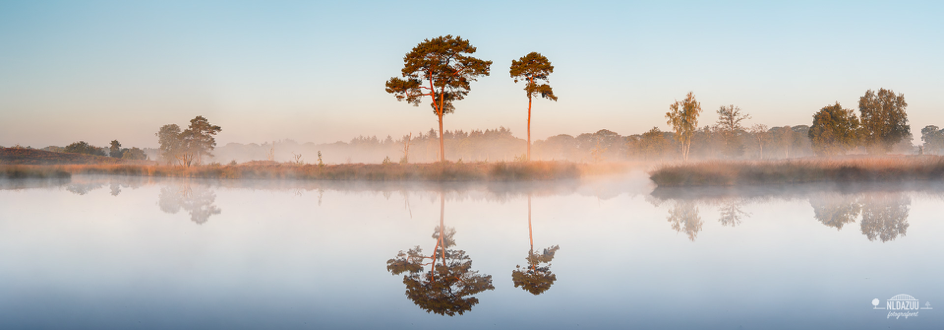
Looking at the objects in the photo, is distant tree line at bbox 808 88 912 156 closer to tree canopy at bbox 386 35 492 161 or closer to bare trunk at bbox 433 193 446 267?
tree canopy at bbox 386 35 492 161

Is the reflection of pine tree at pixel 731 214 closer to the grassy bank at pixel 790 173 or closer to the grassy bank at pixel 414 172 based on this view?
the grassy bank at pixel 790 173

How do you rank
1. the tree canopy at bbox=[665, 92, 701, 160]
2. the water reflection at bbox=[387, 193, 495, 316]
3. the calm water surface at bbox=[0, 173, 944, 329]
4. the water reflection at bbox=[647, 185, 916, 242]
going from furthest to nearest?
1. the tree canopy at bbox=[665, 92, 701, 160]
2. the water reflection at bbox=[647, 185, 916, 242]
3. the water reflection at bbox=[387, 193, 495, 316]
4. the calm water surface at bbox=[0, 173, 944, 329]

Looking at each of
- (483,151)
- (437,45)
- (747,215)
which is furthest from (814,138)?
(483,151)

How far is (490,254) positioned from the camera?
4.69 meters

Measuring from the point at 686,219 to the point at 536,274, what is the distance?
4.29 meters

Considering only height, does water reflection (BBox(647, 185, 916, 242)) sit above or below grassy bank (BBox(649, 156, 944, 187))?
below

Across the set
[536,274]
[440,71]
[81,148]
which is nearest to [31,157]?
[81,148]

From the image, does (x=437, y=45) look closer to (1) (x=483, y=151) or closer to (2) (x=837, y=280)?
(2) (x=837, y=280)

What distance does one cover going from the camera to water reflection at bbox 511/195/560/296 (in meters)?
3.52

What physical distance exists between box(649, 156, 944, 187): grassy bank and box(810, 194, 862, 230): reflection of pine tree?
3.98 meters

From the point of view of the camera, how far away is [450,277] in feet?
12.6

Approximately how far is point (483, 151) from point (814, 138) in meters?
69.9

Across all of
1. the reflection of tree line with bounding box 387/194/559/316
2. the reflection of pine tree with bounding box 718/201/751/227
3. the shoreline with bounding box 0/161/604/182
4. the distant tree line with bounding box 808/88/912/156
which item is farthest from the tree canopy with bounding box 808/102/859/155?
the reflection of tree line with bounding box 387/194/559/316

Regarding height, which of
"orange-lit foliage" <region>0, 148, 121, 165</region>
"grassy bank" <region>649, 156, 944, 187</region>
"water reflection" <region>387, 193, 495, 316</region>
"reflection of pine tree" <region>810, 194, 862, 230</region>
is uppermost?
"orange-lit foliage" <region>0, 148, 121, 165</region>
